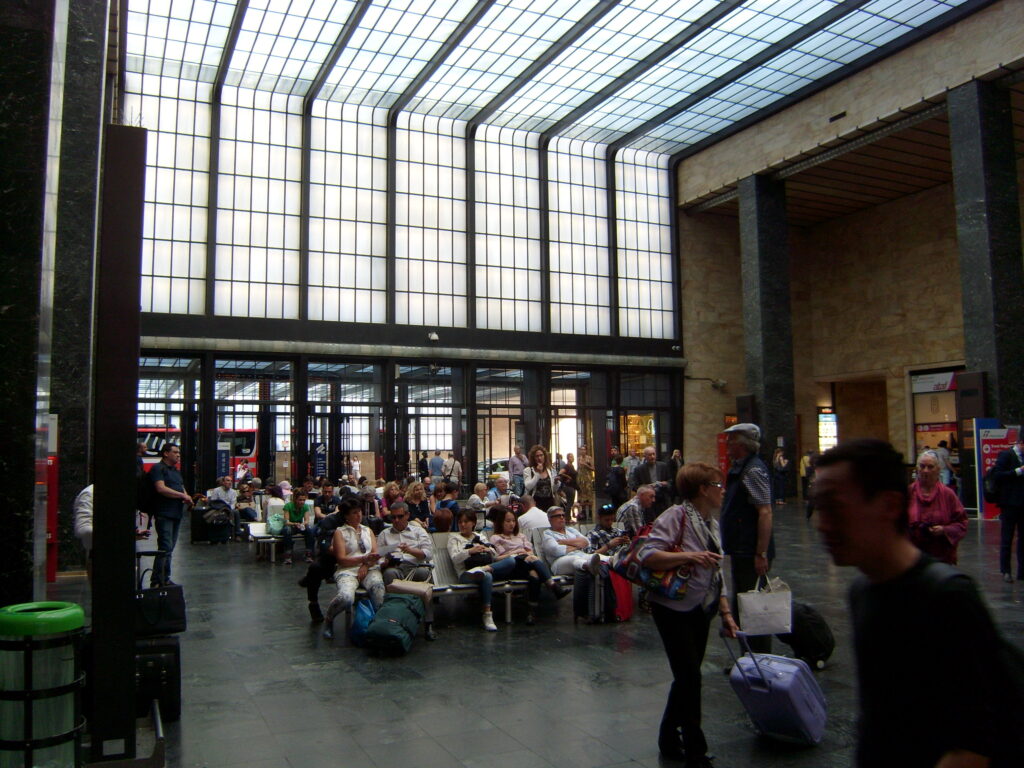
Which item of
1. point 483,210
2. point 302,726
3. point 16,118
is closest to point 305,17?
point 483,210

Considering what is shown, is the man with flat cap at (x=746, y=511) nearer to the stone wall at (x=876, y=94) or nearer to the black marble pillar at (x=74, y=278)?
the black marble pillar at (x=74, y=278)

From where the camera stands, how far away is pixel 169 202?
72.3 ft

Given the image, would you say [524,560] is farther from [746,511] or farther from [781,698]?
[781,698]

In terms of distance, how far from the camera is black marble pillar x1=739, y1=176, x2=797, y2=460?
24453 mm

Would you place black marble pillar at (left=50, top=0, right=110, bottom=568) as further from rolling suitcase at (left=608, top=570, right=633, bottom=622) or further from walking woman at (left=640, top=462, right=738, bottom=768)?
walking woman at (left=640, top=462, right=738, bottom=768)

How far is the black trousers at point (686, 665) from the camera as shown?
418cm

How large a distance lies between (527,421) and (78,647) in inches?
871

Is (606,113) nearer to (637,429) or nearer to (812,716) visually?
(637,429)

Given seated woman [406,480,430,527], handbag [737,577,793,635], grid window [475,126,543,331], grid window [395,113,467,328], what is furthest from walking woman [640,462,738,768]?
grid window [475,126,543,331]

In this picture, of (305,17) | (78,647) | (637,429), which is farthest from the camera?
(637,429)

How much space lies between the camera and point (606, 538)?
9664mm

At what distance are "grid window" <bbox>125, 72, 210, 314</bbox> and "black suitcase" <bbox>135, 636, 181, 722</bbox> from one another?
18018 mm

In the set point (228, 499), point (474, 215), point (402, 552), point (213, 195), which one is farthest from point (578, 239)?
point (402, 552)

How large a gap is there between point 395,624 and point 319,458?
54.5 ft
